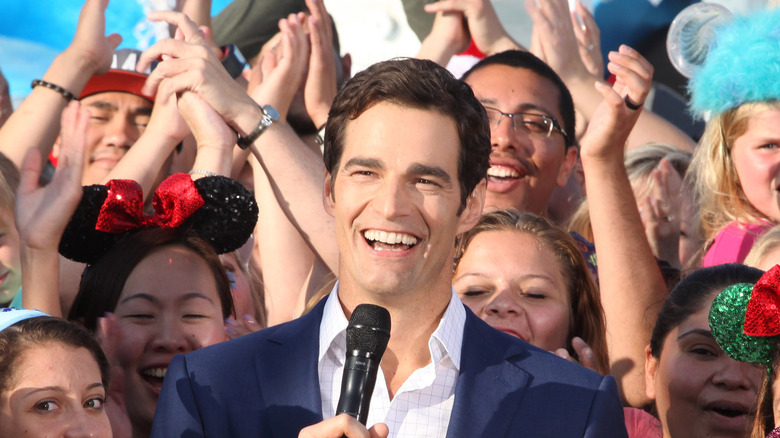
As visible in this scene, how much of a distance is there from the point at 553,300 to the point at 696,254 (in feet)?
3.21

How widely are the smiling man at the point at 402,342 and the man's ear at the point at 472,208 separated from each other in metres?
0.04

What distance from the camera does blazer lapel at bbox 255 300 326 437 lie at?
2352mm

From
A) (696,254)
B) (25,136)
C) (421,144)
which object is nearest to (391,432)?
(421,144)

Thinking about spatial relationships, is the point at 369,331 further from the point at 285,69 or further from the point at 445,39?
the point at 445,39

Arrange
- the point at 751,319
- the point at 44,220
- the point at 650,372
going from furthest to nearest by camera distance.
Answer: the point at 650,372 < the point at 44,220 < the point at 751,319

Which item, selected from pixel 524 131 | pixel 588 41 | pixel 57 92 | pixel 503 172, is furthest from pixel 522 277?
pixel 588 41

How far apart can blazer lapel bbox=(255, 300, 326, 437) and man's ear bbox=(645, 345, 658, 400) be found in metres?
1.34

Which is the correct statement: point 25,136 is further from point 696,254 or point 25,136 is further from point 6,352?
point 696,254

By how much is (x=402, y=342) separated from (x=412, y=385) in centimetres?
11

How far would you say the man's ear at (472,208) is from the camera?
8.65 ft

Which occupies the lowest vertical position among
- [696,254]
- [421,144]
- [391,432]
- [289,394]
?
[696,254]

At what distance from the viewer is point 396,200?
244cm

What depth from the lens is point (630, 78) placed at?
359 centimetres

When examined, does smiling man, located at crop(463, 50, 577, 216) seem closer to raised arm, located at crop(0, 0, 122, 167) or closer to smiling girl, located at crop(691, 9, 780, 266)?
smiling girl, located at crop(691, 9, 780, 266)
